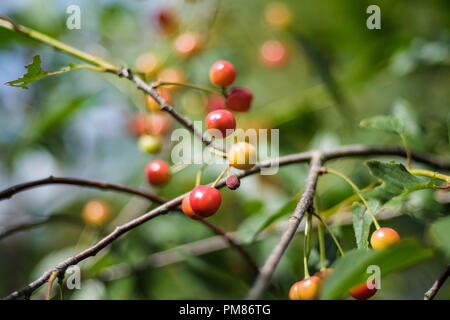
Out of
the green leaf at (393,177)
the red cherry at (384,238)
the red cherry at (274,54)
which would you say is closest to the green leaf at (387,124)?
the green leaf at (393,177)

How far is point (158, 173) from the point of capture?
0.90 metres

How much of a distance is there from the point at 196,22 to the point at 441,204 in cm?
125

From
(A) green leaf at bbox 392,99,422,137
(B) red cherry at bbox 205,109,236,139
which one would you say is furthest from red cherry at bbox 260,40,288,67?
(B) red cherry at bbox 205,109,236,139

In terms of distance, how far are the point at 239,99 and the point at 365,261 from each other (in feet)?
1.44

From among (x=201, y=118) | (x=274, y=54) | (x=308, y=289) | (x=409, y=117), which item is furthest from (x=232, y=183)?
(x=274, y=54)

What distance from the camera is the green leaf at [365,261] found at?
1.60 ft

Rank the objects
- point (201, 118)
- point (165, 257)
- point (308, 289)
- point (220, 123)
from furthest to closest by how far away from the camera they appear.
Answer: point (201, 118) → point (165, 257) → point (220, 123) → point (308, 289)

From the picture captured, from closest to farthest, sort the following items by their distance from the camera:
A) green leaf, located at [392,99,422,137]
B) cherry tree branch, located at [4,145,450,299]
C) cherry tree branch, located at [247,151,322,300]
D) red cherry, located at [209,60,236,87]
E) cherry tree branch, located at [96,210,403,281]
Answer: cherry tree branch, located at [247,151,322,300] < cherry tree branch, located at [4,145,450,299] < red cherry, located at [209,60,236,87] < green leaf, located at [392,99,422,137] < cherry tree branch, located at [96,210,403,281]

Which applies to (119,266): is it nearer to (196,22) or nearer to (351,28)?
(196,22)

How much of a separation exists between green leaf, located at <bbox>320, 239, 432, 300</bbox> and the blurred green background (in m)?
0.26

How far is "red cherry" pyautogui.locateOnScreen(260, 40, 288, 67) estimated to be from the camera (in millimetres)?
1954

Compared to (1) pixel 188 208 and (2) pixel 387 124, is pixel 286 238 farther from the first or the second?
(2) pixel 387 124

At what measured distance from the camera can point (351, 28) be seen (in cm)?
200

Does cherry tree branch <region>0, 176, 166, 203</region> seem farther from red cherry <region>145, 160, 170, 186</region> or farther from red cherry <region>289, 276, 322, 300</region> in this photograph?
red cherry <region>289, 276, 322, 300</region>
